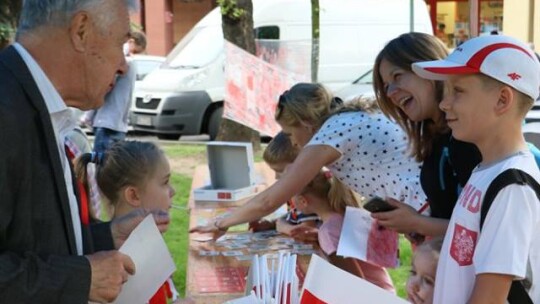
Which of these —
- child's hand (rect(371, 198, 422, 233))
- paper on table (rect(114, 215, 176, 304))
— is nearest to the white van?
child's hand (rect(371, 198, 422, 233))

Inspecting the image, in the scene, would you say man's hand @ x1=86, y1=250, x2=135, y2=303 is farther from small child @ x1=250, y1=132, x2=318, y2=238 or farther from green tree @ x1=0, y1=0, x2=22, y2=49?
green tree @ x1=0, y1=0, x2=22, y2=49

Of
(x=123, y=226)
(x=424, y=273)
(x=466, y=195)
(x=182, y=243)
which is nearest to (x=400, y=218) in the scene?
(x=424, y=273)

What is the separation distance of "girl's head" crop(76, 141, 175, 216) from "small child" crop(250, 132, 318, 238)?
833mm

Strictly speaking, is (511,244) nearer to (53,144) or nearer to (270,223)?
(53,144)

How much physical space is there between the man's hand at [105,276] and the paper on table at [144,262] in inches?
6.5

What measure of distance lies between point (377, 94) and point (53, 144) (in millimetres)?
1334

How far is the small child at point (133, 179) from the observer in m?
2.60

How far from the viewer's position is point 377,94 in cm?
264

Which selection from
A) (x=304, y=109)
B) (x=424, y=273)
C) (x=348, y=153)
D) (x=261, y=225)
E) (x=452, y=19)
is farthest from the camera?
(x=452, y=19)

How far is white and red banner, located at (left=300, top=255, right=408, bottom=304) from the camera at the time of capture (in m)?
1.56

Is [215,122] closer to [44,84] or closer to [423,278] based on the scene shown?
[423,278]

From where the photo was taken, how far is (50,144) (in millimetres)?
1565

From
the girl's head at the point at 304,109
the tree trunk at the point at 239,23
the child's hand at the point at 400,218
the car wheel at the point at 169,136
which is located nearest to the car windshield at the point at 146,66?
the car wheel at the point at 169,136

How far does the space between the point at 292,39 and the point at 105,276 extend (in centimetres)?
924
